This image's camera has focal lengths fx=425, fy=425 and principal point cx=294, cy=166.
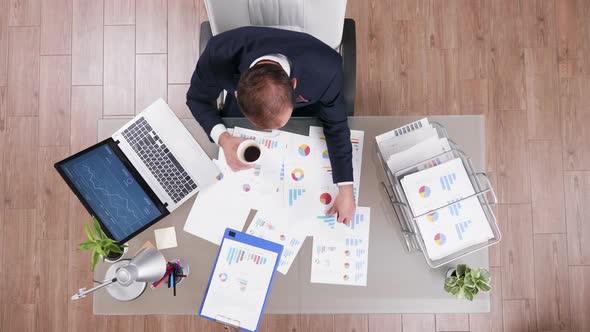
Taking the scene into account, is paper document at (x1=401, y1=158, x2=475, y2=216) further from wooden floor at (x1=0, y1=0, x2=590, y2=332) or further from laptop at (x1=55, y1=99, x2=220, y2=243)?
wooden floor at (x1=0, y1=0, x2=590, y2=332)

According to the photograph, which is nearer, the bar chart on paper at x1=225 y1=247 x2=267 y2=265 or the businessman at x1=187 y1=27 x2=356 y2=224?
the businessman at x1=187 y1=27 x2=356 y2=224

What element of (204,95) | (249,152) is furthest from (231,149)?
(204,95)

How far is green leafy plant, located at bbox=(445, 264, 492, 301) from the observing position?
51.5 inches

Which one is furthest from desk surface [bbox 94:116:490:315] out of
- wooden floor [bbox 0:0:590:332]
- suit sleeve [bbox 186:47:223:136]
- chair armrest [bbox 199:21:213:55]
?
wooden floor [bbox 0:0:590:332]

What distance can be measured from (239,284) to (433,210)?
2.20 ft

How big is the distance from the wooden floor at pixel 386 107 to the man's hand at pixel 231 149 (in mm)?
948

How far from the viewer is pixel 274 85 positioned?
1.08 metres

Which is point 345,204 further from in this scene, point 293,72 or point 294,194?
point 293,72

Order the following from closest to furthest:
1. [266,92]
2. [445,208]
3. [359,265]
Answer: [266,92] → [445,208] → [359,265]

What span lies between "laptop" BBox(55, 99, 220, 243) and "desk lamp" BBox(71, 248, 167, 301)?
142 mm

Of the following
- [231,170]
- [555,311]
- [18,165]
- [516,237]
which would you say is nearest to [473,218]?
[231,170]

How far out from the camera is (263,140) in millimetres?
1457

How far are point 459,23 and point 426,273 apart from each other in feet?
4.75

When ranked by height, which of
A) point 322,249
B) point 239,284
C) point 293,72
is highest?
point 293,72
